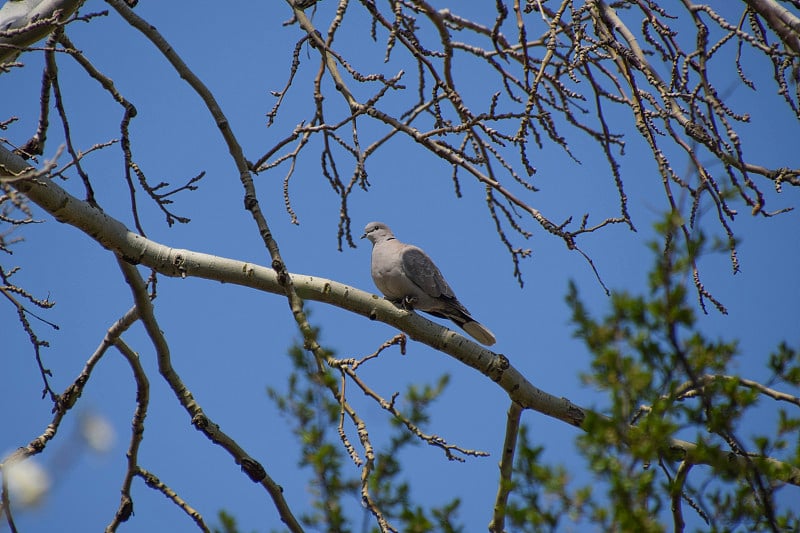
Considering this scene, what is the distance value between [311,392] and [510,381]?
1095 mm

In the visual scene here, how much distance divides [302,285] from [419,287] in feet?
7.25

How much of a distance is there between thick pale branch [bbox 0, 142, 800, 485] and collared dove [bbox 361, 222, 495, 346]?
1735mm

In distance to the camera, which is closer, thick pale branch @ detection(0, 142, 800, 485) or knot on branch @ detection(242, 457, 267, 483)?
thick pale branch @ detection(0, 142, 800, 485)

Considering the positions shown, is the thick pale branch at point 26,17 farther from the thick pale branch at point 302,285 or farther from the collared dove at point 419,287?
the collared dove at point 419,287

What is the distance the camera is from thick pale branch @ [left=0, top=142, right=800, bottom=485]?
9.27 ft

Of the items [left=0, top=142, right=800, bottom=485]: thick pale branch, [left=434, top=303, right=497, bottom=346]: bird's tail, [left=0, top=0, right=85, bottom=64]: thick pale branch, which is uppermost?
[left=434, top=303, right=497, bottom=346]: bird's tail

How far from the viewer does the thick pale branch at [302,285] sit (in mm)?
2824

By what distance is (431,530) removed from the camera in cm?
218

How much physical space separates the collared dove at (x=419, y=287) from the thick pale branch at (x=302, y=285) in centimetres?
173

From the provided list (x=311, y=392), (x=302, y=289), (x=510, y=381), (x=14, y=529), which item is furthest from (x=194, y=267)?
(x=510, y=381)

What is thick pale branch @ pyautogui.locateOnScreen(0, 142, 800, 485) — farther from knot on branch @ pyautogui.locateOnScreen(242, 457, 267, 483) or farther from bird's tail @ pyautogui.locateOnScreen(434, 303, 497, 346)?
bird's tail @ pyautogui.locateOnScreen(434, 303, 497, 346)

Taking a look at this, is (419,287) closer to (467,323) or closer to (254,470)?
(467,323)

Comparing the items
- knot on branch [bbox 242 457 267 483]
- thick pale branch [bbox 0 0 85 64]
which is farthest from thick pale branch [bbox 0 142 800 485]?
knot on branch [bbox 242 457 267 483]

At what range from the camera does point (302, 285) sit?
321 centimetres
